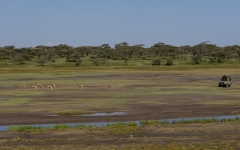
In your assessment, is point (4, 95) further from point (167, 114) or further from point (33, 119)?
point (167, 114)

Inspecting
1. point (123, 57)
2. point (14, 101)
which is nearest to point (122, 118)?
point (14, 101)

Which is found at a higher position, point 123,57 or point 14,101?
point 123,57

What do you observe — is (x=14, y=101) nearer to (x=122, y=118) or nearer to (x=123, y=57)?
(x=122, y=118)

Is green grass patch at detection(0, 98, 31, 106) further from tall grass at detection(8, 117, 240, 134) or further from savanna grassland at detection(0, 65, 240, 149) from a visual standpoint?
tall grass at detection(8, 117, 240, 134)

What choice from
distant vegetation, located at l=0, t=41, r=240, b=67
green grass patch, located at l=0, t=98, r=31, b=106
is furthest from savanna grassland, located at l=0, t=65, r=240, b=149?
distant vegetation, located at l=0, t=41, r=240, b=67

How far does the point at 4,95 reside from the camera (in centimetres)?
4569

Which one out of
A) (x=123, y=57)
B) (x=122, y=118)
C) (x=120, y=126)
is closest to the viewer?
(x=120, y=126)

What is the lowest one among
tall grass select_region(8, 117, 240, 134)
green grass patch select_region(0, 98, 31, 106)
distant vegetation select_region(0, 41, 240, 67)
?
green grass patch select_region(0, 98, 31, 106)

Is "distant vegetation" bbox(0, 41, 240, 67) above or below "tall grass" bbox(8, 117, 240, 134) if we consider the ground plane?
above

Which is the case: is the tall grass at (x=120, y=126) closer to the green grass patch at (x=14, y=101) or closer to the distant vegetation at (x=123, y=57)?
the green grass patch at (x=14, y=101)

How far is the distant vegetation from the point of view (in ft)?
406

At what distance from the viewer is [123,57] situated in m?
139

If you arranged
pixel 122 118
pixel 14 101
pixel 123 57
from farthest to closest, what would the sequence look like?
pixel 123 57 → pixel 14 101 → pixel 122 118

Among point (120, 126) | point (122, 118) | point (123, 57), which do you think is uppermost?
point (123, 57)
